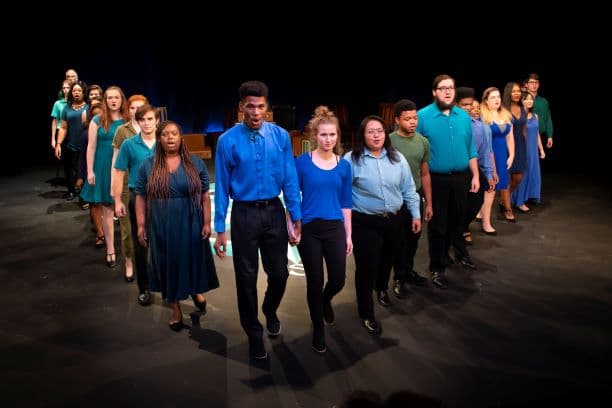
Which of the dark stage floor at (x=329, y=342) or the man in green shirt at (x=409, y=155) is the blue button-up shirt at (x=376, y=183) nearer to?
the man in green shirt at (x=409, y=155)

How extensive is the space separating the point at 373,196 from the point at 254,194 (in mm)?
755

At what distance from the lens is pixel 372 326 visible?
3.48m

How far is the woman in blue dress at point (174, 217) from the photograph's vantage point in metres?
3.36

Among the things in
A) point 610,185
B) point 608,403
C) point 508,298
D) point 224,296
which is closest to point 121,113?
point 224,296

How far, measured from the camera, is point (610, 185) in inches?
302

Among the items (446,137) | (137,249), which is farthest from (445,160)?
(137,249)

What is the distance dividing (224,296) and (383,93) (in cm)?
874

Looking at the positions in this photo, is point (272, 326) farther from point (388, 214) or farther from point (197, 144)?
point (197, 144)

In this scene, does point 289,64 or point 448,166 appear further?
point 289,64

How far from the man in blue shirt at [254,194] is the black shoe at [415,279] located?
1438mm

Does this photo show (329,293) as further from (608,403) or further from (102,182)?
(102,182)

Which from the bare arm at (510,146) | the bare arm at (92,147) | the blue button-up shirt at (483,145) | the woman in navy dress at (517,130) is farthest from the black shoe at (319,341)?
the woman in navy dress at (517,130)

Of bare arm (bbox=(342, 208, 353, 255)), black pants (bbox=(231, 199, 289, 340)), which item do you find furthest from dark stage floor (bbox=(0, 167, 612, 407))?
bare arm (bbox=(342, 208, 353, 255))

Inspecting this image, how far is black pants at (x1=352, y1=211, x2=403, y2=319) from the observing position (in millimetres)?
3393
